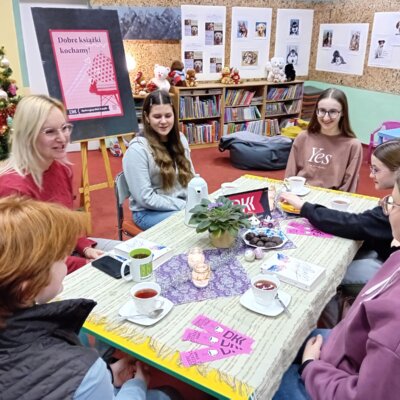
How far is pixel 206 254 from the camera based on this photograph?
5.37 ft

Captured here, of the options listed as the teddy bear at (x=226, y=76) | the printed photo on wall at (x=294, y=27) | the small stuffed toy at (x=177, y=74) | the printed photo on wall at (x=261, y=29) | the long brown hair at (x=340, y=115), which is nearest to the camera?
the long brown hair at (x=340, y=115)

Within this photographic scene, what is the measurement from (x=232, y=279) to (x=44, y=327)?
0.76 m

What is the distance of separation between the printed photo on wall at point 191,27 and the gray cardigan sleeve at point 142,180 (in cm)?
383

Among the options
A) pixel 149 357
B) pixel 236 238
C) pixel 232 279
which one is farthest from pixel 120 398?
pixel 236 238

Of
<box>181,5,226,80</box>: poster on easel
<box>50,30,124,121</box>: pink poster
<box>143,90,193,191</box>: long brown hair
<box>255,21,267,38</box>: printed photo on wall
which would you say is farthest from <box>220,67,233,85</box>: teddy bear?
<box>143,90,193,191</box>: long brown hair

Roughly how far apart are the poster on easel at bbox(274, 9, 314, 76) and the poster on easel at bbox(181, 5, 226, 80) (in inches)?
39.9

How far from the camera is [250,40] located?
615 centimetres

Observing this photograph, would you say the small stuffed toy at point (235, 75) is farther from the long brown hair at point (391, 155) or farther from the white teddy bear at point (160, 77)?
the long brown hair at point (391, 155)

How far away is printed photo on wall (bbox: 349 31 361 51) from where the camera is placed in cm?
580

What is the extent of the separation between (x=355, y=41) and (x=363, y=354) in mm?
5781

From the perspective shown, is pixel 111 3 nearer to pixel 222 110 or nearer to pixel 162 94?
pixel 222 110

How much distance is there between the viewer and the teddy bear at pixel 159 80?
5.35 metres

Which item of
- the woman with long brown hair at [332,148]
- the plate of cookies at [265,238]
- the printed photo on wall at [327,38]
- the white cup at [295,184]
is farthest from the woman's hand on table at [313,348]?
the printed photo on wall at [327,38]

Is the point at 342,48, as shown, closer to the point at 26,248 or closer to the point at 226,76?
the point at 226,76
